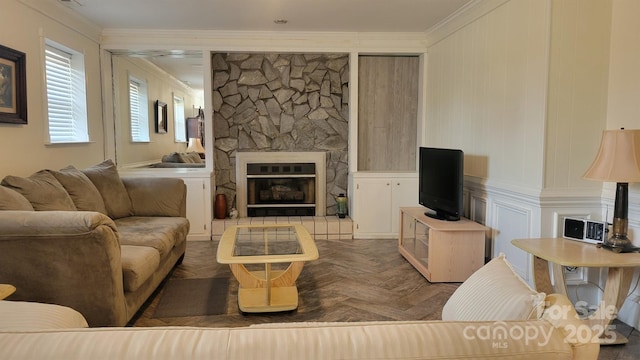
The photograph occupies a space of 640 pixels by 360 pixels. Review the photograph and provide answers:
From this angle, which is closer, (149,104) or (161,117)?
(149,104)

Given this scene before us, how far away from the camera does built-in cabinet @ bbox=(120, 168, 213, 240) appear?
5.17 meters

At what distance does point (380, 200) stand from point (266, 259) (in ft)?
9.05

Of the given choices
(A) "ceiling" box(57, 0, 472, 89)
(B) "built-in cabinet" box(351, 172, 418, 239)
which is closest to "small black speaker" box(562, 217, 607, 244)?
(A) "ceiling" box(57, 0, 472, 89)

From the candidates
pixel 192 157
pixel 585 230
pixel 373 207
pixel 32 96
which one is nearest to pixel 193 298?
pixel 32 96

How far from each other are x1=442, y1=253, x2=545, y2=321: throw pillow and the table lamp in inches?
60.1

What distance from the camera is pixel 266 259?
2812 millimetres

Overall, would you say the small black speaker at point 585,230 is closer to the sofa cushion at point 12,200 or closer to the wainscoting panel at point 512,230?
the wainscoting panel at point 512,230

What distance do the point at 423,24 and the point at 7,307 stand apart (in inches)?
177

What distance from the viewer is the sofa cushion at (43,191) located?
2809 millimetres

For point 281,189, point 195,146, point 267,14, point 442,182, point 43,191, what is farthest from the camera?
point 195,146

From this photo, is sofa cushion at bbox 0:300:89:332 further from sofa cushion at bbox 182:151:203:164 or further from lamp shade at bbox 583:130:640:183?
sofa cushion at bbox 182:151:203:164

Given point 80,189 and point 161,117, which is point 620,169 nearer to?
point 80,189

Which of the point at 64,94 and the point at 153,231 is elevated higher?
the point at 64,94

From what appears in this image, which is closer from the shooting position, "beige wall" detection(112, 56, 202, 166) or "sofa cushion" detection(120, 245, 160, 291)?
"sofa cushion" detection(120, 245, 160, 291)
